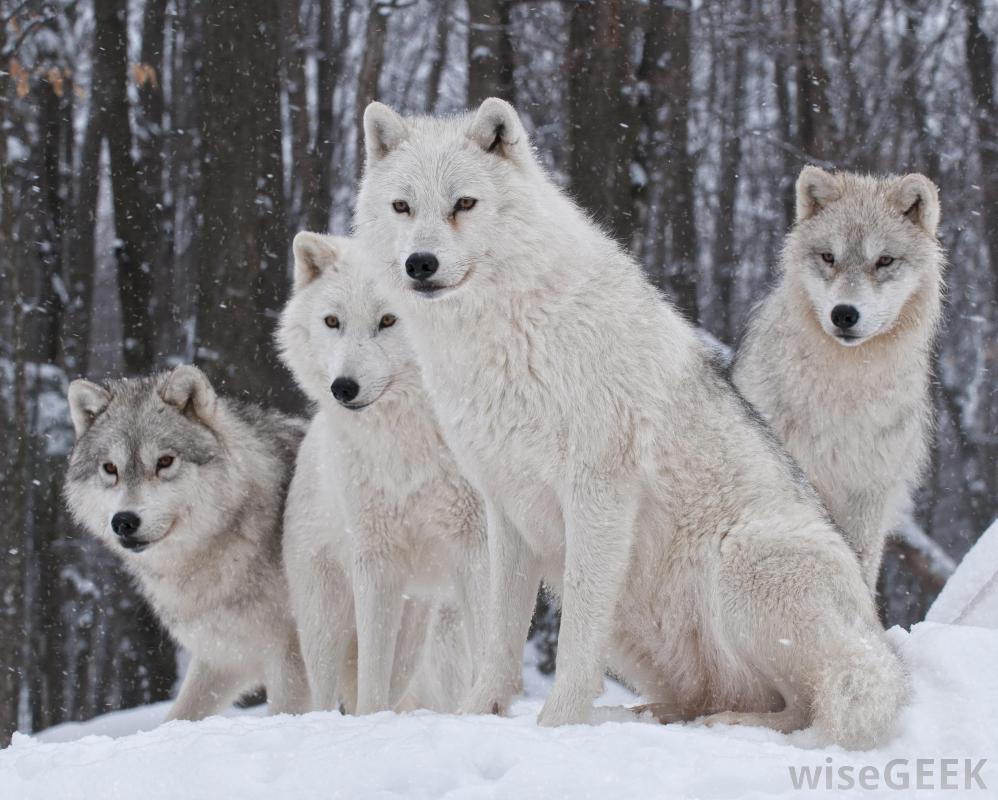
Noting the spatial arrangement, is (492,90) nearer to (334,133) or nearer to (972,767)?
(334,133)

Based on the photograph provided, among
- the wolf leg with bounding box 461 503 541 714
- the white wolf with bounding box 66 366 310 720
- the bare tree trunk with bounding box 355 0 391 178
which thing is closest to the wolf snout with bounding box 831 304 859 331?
the wolf leg with bounding box 461 503 541 714

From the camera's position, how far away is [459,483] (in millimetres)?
5660

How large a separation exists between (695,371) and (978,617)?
237cm

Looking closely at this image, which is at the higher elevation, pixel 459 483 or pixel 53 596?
pixel 459 483

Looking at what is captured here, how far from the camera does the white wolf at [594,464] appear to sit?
4.39 m

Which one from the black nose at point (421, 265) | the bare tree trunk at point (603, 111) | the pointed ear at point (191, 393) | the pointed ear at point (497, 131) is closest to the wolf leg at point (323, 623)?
the pointed ear at point (191, 393)

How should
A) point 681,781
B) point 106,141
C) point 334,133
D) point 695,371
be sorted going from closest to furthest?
point 681,781, point 695,371, point 106,141, point 334,133

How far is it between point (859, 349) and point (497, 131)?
9.51 ft

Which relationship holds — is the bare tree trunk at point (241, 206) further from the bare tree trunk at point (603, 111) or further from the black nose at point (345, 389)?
the black nose at point (345, 389)

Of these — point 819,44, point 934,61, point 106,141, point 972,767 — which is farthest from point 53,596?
point 934,61

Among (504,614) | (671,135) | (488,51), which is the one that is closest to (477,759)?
(504,614)

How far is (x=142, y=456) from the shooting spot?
255 inches

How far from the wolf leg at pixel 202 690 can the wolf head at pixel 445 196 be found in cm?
315

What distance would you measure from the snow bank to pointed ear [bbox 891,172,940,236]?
5.80 feet
